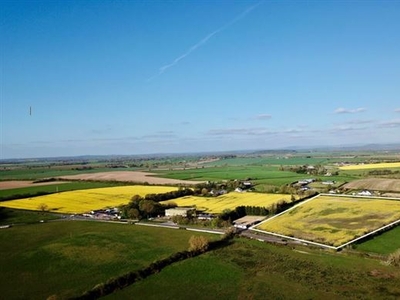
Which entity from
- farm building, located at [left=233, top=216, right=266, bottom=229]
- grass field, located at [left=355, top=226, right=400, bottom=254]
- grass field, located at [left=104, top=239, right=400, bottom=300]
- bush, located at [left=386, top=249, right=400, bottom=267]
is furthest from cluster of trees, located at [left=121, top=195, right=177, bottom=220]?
bush, located at [left=386, top=249, right=400, bottom=267]

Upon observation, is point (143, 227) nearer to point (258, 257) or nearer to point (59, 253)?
point (59, 253)

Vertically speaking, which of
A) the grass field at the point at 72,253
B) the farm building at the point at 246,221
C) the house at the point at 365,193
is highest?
the house at the point at 365,193

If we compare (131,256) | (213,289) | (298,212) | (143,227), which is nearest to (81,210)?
(143,227)

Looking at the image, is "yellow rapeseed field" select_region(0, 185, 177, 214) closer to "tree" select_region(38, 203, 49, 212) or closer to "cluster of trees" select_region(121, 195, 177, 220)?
"tree" select_region(38, 203, 49, 212)

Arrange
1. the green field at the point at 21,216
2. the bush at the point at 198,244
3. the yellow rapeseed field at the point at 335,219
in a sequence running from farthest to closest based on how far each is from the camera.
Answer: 1. the green field at the point at 21,216
2. the yellow rapeseed field at the point at 335,219
3. the bush at the point at 198,244

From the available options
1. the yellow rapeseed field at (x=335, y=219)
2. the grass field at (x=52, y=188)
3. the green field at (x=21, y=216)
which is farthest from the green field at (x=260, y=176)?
the green field at (x=21, y=216)

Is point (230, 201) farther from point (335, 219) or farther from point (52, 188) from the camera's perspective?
point (52, 188)

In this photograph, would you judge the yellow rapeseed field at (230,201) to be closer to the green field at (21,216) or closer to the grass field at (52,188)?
the green field at (21,216)
